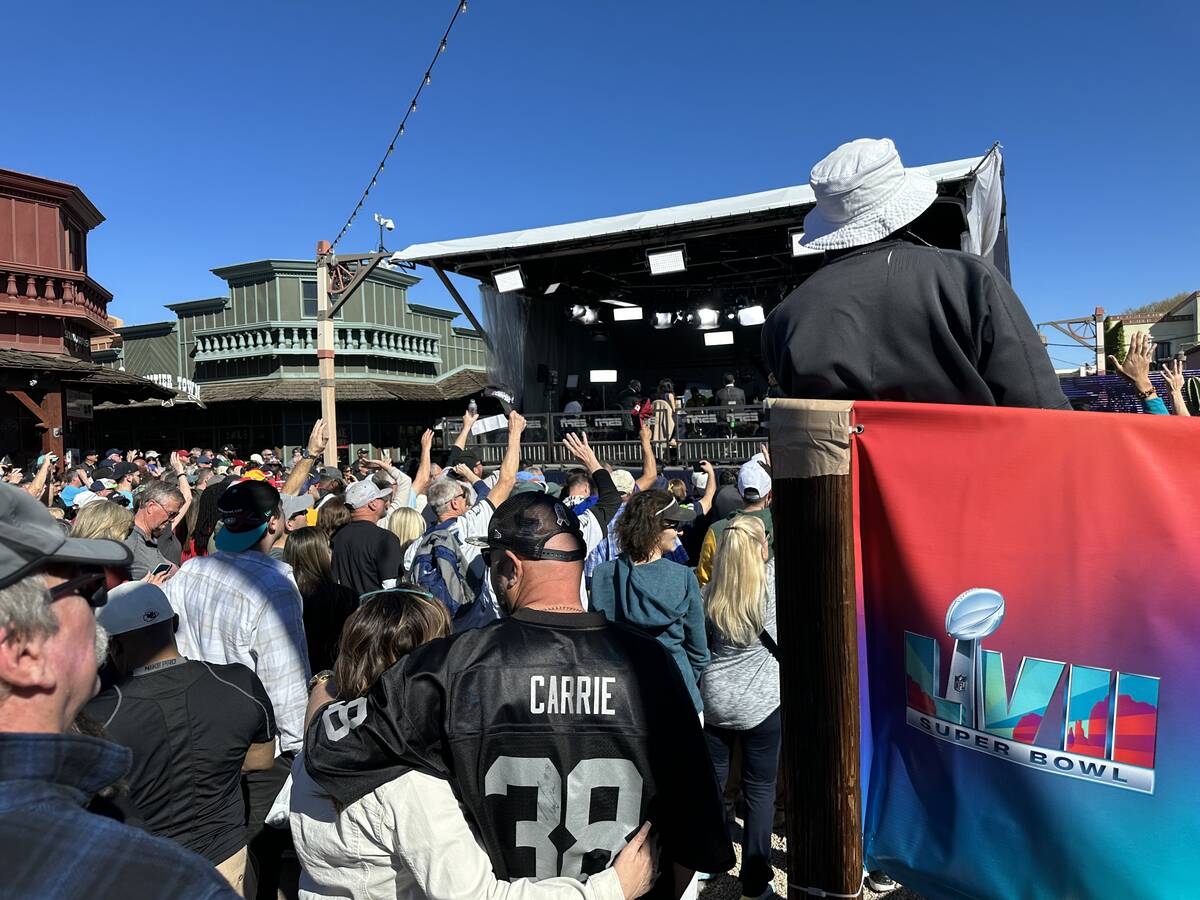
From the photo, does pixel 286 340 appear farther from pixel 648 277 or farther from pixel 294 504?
pixel 294 504

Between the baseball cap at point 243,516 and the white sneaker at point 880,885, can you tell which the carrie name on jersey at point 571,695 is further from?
the baseball cap at point 243,516

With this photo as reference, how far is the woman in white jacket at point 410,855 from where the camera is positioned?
5.63 feet

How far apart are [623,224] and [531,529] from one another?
13.1 meters

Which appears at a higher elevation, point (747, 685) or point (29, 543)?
point (29, 543)

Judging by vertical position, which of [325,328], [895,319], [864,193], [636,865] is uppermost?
[325,328]

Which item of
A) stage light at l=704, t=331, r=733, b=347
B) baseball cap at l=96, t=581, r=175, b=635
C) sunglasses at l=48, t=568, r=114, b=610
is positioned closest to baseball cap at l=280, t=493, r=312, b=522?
baseball cap at l=96, t=581, r=175, b=635

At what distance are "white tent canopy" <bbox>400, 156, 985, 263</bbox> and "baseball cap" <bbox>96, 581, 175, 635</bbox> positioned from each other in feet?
36.9

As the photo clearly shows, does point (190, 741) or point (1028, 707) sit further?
point (190, 741)

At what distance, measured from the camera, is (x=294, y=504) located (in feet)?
19.4

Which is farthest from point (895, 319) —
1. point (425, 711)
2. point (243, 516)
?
point (243, 516)

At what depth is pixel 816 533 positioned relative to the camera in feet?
4.25

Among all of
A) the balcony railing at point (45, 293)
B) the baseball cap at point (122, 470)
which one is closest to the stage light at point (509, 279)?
the baseball cap at point (122, 470)

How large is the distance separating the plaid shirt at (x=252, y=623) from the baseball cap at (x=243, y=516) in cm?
8

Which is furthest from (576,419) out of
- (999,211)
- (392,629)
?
(392,629)
